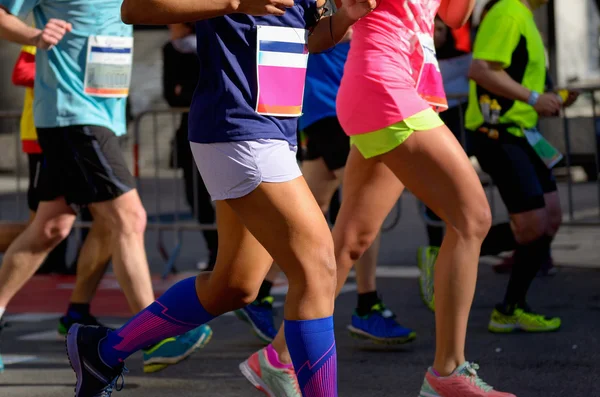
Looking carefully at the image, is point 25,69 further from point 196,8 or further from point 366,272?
point 196,8

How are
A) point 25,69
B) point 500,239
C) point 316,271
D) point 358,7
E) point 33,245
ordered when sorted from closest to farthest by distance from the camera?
1. point 316,271
2. point 358,7
3. point 33,245
4. point 25,69
5. point 500,239

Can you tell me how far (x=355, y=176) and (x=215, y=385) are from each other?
1.03 m

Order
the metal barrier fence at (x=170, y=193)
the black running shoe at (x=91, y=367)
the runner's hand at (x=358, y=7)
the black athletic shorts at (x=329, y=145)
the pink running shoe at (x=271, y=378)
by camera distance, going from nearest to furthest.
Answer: the runner's hand at (x=358, y=7) < the black running shoe at (x=91, y=367) < the pink running shoe at (x=271, y=378) < the black athletic shorts at (x=329, y=145) < the metal barrier fence at (x=170, y=193)

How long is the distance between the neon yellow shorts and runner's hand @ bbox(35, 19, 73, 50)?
4.81ft

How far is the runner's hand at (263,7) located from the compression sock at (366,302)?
Result: 2435mm

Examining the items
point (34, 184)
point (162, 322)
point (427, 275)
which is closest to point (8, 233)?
point (34, 184)

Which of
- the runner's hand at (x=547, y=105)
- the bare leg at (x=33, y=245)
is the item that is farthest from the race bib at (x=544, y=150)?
the bare leg at (x=33, y=245)

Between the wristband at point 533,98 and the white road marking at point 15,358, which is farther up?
the wristband at point 533,98

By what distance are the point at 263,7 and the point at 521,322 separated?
2917 mm

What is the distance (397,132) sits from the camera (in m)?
4.19

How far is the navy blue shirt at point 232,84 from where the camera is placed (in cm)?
344

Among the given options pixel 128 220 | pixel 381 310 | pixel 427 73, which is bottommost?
pixel 381 310

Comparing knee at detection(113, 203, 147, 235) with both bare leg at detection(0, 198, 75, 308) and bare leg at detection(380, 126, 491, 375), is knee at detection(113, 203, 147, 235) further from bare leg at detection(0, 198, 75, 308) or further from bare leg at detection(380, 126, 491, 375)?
bare leg at detection(380, 126, 491, 375)

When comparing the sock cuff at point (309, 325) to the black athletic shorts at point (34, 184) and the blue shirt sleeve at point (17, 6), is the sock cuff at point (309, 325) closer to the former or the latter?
the blue shirt sleeve at point (17, 6)
